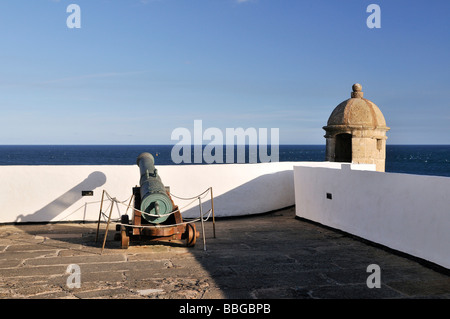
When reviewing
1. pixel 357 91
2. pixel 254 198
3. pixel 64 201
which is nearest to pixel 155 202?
pixel 64 201

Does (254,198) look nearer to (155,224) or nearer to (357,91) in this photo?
(155,224)

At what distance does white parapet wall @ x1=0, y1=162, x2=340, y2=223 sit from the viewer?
10.4m

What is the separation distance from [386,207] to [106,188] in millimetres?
6394

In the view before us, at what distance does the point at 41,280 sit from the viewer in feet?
19.3

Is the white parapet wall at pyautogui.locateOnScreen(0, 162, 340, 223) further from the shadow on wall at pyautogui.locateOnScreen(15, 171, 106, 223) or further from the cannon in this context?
the cannon

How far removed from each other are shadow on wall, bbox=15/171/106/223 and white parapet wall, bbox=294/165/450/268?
497 centimetres

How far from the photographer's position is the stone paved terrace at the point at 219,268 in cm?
541

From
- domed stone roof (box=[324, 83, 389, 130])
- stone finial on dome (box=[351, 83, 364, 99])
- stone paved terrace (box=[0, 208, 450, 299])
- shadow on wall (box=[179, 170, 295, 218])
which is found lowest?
stone paved terrace (box=[0, 208, 450, 299])

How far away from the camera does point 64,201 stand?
10.6 metres

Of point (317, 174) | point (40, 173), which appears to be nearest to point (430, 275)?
point (317, 174)

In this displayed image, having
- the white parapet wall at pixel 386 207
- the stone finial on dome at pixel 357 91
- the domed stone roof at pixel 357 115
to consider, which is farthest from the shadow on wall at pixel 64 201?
the stone finial on dome at pixel 357 91

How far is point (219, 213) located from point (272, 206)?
5.24 ft

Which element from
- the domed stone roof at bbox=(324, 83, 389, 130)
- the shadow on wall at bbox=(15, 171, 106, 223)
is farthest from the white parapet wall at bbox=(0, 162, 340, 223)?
the domed stone roof at bbox=(324, 83, 389, 130)
